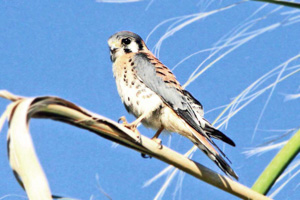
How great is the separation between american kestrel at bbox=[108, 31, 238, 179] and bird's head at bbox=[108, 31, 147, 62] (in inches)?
3.4

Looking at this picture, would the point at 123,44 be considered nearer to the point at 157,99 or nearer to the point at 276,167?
the point at 157,99

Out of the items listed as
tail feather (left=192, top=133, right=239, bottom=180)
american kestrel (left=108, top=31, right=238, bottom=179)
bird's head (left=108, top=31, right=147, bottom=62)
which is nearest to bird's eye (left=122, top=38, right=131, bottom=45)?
bird's head (left=108, top=31, right=147, bottom=62)

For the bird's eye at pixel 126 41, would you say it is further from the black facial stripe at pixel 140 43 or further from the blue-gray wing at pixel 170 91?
the blue-gray wing at pixel 170 91

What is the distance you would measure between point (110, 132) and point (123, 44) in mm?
2418

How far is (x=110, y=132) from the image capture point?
1212 mm

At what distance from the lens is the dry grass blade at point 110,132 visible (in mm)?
966

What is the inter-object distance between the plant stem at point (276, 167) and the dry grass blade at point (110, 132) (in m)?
0.09

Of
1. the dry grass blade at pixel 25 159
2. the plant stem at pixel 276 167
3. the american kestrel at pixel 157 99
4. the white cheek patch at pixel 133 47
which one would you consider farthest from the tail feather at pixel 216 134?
the dry grass blade at pixel 25 159

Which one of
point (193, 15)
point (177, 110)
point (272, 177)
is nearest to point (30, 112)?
point (272, 177)

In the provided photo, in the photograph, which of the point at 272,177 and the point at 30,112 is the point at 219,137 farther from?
the point at 30,112

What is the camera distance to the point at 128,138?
1240mm

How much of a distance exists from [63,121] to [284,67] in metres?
1.26

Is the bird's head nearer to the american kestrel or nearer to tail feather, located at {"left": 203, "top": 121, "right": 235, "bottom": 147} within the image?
the american kestrel

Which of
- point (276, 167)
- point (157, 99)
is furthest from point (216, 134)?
point (276, 167)
